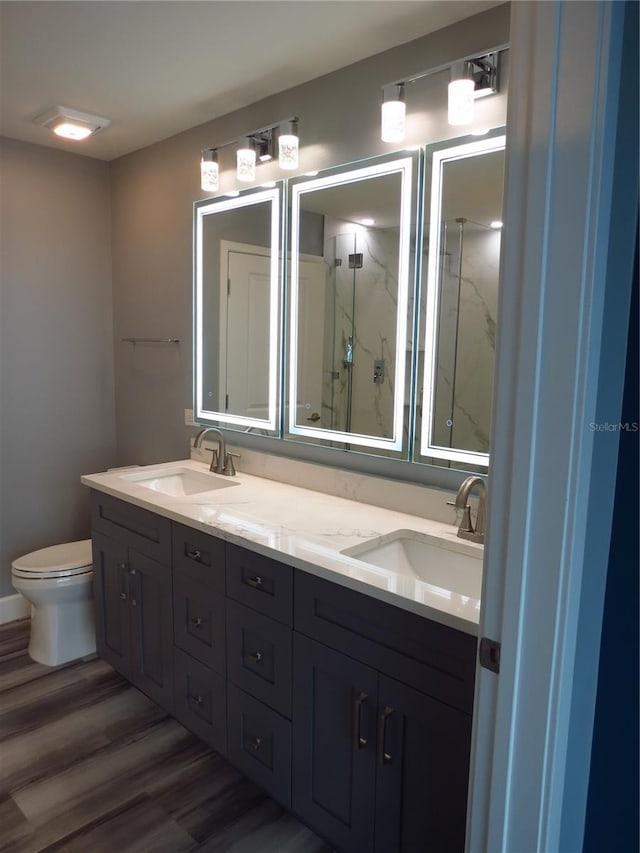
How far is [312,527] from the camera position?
188 cm

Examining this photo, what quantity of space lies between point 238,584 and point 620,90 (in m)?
1.54

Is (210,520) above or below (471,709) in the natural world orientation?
above

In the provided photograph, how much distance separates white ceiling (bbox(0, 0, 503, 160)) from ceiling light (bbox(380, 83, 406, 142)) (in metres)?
0.16

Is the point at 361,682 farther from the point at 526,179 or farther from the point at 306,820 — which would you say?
the point at 526,179

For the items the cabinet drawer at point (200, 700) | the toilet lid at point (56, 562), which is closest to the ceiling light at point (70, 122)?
the toilet lid at point (56, 562)

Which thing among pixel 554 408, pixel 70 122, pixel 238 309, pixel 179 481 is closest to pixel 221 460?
pixel 179 481

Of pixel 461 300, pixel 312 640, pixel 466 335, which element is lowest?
pixel 312 640

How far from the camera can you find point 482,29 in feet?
5.79

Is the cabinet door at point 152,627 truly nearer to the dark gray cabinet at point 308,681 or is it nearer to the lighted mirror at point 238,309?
the dark gray cabinet at point 308,681

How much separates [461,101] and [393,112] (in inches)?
9.8

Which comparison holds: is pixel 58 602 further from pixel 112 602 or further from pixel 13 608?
pixel 13 608

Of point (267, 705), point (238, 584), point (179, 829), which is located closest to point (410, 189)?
point (238, 584)

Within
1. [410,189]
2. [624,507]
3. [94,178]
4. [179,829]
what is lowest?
[179,829]

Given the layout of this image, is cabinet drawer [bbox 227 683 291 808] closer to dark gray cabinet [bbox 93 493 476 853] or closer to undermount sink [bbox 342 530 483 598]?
dark gray cabinet [bbox 93 493 476 853]
